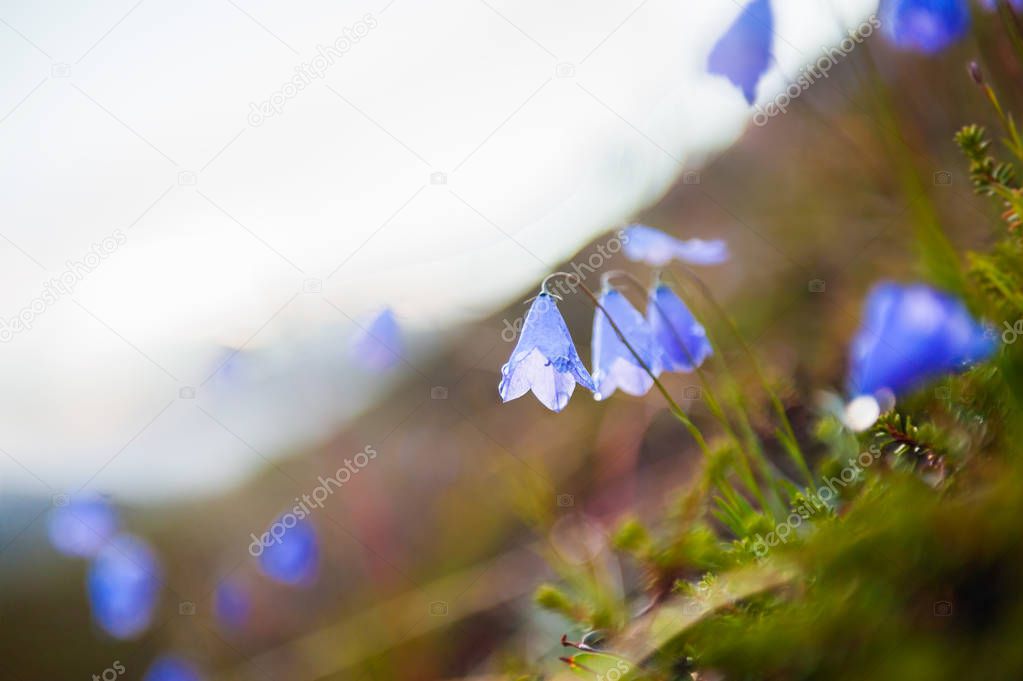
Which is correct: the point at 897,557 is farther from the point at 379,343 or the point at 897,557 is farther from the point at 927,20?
the point at 379,343

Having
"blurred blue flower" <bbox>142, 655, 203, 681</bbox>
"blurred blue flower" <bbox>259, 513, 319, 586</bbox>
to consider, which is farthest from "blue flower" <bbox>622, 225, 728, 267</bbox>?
"blurred blue flower" <bbox>142, 655, 203, 681</bbox>

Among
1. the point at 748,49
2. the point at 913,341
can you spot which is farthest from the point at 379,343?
the point at 913,341

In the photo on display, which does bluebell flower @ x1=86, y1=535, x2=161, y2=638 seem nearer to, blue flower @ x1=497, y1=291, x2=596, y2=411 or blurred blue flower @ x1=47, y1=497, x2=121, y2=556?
blurred blue flower @ x1=47, y1=497, x2=121, y2=556

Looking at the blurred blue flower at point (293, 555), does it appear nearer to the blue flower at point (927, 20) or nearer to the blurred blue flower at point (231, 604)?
the blurred blue flower at point (231, 604)

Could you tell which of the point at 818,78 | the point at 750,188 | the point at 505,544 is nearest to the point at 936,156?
the point at 818,78

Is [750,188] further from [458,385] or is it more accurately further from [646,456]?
[458,385]

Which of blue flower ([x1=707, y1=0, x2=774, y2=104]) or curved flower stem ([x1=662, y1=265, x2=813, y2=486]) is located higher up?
blue flower ([x1=707, y1=0, x2=774, y2=104])

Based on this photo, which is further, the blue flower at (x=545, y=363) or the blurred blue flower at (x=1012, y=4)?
the blurred blue flower at (x=1012, y=4)

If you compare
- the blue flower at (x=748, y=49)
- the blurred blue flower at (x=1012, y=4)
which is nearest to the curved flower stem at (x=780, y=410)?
the blue flower at (x=748, y=49)

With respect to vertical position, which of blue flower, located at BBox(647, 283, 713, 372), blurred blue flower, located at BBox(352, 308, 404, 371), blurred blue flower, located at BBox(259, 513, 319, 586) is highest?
blurred blue flower, located at BBox(352, 308, 404, 371)
